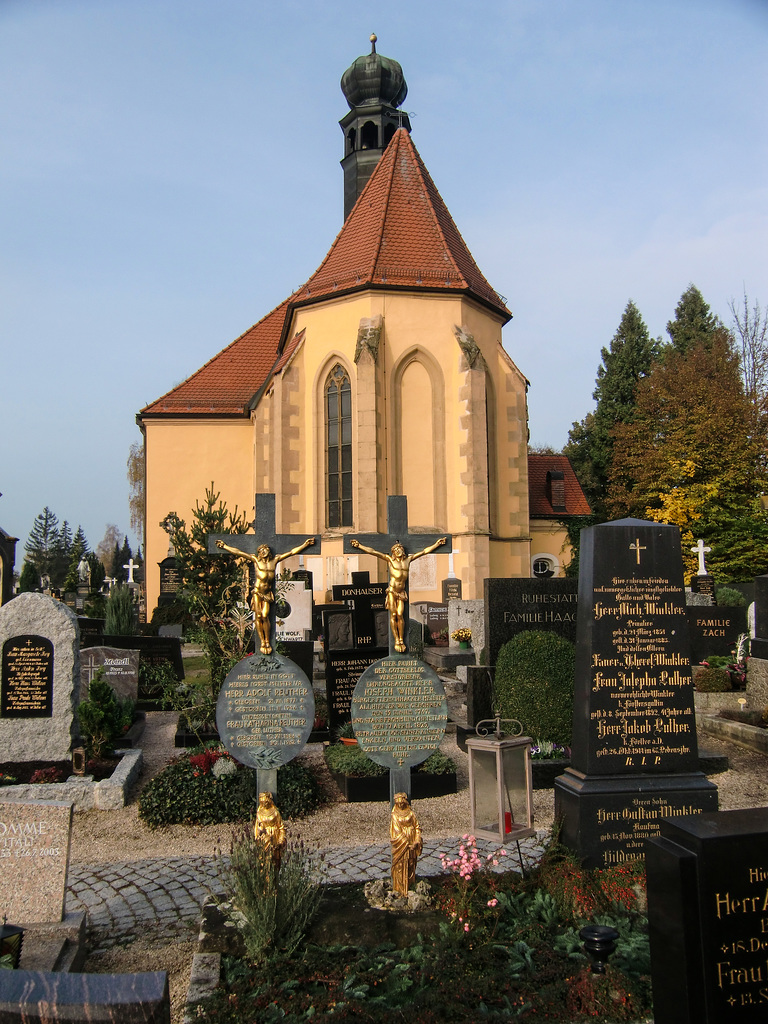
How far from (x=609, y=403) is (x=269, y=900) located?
1460 inches

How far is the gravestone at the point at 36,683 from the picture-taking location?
27.0 feet

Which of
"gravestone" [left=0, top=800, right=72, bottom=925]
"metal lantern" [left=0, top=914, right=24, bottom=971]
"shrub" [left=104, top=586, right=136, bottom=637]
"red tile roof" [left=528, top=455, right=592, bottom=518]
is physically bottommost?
"metal lantern" [left=0, top=914, right=24, bottom=971]

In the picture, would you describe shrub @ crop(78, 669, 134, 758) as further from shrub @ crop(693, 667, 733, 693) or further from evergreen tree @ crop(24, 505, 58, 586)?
evergreen tree @ crop(24, 505, 58, 586)

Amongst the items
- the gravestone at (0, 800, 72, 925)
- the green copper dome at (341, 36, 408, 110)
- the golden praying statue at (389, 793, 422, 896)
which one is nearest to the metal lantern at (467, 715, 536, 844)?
the golden praying statue at (389, 793, 422, 896)

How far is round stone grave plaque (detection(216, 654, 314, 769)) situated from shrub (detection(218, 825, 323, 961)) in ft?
1.95

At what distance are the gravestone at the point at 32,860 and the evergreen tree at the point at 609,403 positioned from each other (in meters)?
33.3

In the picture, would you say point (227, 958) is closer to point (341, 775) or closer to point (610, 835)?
point (610, 835)

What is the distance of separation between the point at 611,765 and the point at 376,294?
19545 millimetres

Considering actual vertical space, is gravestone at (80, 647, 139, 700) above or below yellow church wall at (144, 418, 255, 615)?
below

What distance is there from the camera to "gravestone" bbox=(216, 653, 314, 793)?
5.18m

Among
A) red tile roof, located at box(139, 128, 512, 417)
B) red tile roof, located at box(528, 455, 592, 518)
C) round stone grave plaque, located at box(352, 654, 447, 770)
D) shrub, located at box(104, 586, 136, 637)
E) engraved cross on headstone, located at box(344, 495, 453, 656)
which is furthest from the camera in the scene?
red tile roof, located at box(528, 455, 592, 518)

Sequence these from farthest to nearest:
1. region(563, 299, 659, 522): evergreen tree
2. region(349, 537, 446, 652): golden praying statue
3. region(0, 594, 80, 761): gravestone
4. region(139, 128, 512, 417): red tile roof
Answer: region(563, 299, 659, 522): evergreen tree → region(139, 128, 512, 417): red tile roof → region(0, 594, 80, 761): gravestone → region(349, 537, 446, 652): golden praying statue

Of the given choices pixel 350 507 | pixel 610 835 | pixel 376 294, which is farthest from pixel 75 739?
pixel 376 294

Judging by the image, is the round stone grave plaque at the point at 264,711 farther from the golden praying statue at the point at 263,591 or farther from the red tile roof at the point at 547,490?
the red tile roof at the point at 547,490
